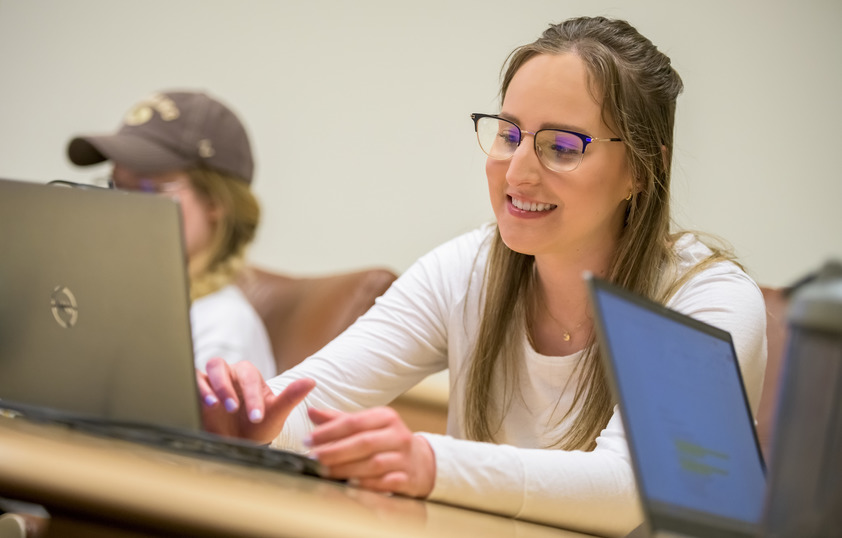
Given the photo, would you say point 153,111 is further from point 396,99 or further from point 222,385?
point 222,385

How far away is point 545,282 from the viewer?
1419 millimetres

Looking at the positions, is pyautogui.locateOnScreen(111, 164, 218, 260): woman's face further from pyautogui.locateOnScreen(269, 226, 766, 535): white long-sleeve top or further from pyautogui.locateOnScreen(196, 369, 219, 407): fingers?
pyautogui.locateOnScreen(196, 369, 219, 407): fingers

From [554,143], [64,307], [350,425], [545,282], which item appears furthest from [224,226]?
[350,425]

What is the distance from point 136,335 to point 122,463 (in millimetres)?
218

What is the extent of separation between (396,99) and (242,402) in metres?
1.43

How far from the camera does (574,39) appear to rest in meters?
1.34

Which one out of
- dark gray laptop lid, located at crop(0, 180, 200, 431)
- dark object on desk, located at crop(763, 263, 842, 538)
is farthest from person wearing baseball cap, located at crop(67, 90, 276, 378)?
dark object on desk, located at crop(763, 263, 842, 538)

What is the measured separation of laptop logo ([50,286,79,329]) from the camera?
0.94 metres

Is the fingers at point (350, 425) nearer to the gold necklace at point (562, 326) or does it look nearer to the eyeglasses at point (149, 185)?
the gold necklace at point (562, 326)

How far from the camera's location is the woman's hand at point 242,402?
3.43 feet

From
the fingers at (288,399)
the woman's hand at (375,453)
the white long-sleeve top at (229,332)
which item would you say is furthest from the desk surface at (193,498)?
the white long-sleeve top at (229,332)

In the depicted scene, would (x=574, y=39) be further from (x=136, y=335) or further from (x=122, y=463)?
(x=122, y=463)

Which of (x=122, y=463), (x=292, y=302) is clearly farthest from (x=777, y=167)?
(x=122, y=463)

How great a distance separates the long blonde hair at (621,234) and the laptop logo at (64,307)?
63 cm
